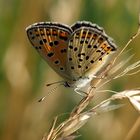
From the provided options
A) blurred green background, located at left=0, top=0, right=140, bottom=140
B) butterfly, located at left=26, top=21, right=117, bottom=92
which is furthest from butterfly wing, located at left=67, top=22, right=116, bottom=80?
blurred green background, located at left=0, top=0, right=140, bottom=140

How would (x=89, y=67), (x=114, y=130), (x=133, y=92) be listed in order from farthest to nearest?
(x=114, y=130)
(x=89, y=67)
(x=133, y=92)

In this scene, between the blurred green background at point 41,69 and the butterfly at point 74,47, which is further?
the blurred green background at point 41,69

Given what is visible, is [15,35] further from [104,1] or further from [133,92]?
[133,92]

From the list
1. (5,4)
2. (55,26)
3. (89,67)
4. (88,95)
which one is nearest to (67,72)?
(89,67)

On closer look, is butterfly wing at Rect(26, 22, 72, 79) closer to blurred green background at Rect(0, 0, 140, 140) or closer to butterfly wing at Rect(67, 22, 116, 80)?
butterfly wing at Rect(67, 22, 116, 80)

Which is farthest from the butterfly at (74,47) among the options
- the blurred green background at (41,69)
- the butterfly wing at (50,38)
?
the blurred green background at (41,69)

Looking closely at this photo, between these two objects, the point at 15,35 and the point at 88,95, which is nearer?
the point at 88,95

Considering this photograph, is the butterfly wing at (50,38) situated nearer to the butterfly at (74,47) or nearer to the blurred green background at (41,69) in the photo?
the butterfly at (74,47)
